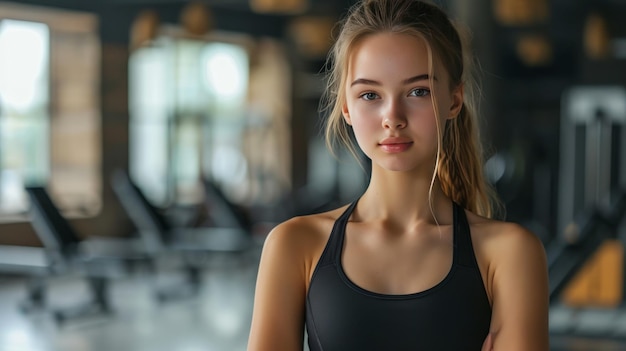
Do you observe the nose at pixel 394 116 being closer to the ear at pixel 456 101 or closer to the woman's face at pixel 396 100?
the woman's face at pixel 396 100

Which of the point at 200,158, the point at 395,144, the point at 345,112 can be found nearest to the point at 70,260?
the point at 200,158

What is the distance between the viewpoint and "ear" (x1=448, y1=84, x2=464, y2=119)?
3.99ft

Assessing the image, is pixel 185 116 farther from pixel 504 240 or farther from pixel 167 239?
pixel 504 240

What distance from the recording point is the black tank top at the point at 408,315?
1107 mm

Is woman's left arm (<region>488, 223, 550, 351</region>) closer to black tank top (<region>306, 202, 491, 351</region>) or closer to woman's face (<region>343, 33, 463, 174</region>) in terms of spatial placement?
black tank top (<region>306, 202, 491, 351</region>)

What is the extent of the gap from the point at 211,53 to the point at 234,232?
4.37 meters

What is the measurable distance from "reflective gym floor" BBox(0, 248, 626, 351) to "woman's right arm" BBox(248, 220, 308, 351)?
469cm

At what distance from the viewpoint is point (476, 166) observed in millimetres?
1324

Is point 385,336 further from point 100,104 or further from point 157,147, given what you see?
point 157,147

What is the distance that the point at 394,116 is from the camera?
1.13 meters

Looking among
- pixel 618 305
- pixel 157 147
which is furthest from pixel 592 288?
pixel 157 147

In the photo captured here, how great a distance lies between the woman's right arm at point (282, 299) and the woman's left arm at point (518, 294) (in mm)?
251

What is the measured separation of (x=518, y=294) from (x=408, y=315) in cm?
14

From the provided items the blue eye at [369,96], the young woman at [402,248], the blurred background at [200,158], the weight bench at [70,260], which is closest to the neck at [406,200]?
the young woman at [402,248]
